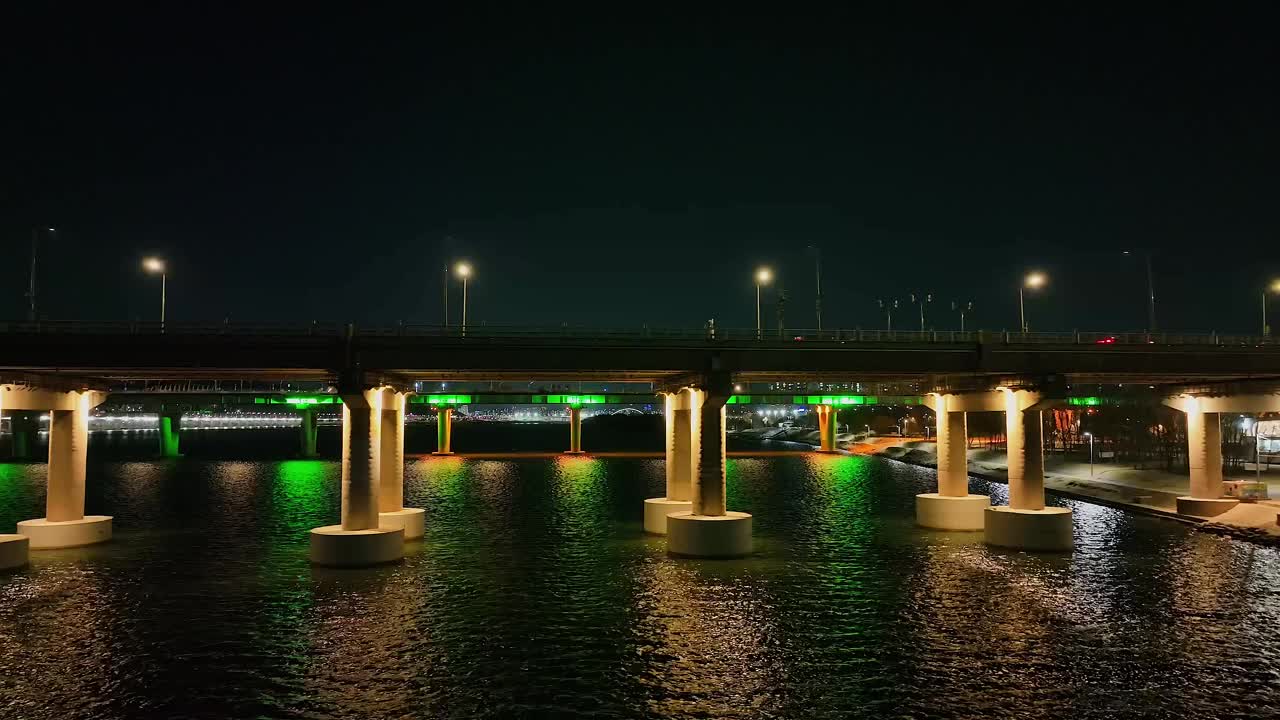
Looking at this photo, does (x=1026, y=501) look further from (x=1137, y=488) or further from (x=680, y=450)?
(x=1137, y=488)

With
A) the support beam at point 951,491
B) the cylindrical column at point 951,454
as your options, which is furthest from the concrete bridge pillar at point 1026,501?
the cylindrical column at point 951,454

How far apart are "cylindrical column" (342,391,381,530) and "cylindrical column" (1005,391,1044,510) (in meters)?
35.2

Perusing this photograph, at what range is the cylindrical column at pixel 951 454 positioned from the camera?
2363 inches

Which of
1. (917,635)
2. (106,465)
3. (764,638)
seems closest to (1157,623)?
(917,635)

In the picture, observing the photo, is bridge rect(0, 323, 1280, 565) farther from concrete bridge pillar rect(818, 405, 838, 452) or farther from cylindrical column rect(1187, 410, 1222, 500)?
concrete bridge pillar rect(818, 405, 838, 452)

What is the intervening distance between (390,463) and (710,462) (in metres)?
19.0

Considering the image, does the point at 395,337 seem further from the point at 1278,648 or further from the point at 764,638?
the point at 1278,648

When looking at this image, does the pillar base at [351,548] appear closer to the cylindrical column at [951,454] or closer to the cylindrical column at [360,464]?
the cylindrical column at [360,464]

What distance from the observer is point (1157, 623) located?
34031 mm

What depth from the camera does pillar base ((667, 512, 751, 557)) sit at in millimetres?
47188

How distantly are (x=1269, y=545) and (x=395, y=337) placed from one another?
1997 inches

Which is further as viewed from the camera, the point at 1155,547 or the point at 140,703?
the point at 1155,547

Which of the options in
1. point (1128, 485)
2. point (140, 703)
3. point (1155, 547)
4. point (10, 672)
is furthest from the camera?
point (1128, 485)

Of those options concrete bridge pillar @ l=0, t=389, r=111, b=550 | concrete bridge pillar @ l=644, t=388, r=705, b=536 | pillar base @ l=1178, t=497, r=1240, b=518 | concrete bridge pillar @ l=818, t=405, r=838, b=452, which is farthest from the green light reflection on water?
concrete bridge pillar @ l=818, t=405, r=838, b=452
